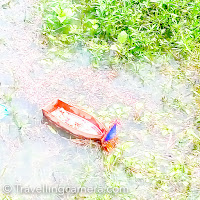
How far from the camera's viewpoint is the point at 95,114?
347 centimetres

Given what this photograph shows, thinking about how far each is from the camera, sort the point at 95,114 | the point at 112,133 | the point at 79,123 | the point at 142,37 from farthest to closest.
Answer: the point at 142,37
the point at 95,114
the point at 79,123
the point at 112,133

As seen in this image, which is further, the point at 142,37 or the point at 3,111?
the point at 142,37

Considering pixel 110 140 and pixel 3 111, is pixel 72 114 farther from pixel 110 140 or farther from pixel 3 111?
pixel 3 111

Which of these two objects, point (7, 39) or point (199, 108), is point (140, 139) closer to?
point (199, 108)

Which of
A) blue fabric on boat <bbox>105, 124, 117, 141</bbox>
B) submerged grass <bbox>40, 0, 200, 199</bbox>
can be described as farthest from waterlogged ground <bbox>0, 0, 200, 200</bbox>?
blue fabric on boat <bbox>105, 124, 117, 141</bbox>

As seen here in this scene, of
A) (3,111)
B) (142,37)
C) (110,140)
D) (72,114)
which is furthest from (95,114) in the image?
(142,37)

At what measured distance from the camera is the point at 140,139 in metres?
3.32

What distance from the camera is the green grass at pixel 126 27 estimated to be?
4.07m

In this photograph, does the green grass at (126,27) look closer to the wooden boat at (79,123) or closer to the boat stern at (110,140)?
the wooden boat at (79,123)

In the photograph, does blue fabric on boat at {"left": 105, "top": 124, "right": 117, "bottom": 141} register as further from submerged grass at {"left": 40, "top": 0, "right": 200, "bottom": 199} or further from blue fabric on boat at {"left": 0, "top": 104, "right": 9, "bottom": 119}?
blue fabric on boat at {"left": 0, "top": 104, "right": 9, "bottom": 119}

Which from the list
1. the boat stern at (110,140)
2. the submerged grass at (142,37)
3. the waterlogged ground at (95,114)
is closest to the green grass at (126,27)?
the submerged grass at (142,37)

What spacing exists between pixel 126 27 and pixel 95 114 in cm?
126

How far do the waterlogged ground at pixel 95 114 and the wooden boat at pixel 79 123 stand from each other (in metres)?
0.09

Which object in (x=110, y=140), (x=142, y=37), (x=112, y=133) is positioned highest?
(x=142, y=37)
